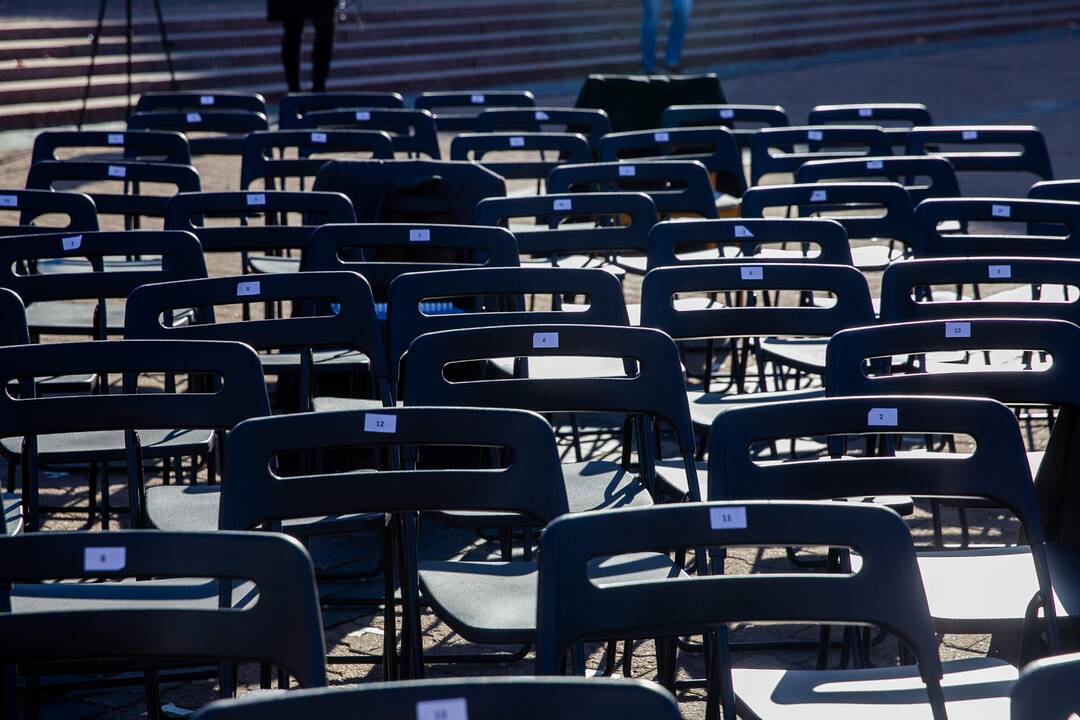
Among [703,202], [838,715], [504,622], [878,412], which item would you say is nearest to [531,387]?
[504,622]

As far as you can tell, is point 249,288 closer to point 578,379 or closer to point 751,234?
point 578,379

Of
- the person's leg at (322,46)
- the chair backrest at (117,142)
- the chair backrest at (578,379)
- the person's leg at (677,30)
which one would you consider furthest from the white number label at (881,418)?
the person's leg at (677,30)

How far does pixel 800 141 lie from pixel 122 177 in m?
3.54

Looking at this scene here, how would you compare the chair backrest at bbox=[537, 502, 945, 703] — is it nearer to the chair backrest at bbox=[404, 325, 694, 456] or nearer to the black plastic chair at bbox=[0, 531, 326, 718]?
the black plastic chair at bbox=[0, 531, 326, 718]

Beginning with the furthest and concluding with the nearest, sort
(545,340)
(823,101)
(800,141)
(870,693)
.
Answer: (823,101) → (800,141) → (545,340) → (870,693)

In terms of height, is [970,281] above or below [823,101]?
below

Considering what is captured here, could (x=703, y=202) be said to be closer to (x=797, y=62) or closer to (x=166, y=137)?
(x=166, y=137)

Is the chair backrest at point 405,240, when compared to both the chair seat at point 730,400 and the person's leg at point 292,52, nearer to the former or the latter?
the chair seat at point 730,400

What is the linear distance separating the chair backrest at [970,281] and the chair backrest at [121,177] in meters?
3.31

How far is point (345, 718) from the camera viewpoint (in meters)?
1.94

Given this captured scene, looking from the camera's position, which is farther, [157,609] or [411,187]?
[411,187]

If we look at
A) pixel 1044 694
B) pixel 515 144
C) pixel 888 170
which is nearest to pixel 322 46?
pixel 515 144

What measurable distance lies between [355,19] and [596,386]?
603 inches

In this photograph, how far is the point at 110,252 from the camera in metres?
5.04
